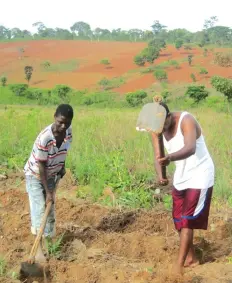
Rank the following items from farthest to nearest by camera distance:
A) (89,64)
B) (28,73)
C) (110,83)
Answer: (89,64) → (28,73) → (110,83)

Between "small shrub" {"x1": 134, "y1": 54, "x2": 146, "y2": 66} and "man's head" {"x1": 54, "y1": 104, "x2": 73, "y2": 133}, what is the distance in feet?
174

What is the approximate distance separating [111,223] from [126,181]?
1.17 m

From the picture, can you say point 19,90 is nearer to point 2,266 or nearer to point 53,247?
point 53,247

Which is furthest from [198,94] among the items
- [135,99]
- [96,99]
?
[96,99]

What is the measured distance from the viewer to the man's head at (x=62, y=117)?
4.14m

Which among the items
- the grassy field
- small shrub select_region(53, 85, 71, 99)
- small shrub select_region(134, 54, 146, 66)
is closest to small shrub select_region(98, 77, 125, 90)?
small shrub select_region(134, 54, 146, 66)

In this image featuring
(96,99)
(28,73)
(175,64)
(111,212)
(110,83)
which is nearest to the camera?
(111,212)

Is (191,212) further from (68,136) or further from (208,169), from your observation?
(68,136)

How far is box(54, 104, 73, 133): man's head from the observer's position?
4141 millimetres

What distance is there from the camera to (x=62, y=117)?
415 centimetres

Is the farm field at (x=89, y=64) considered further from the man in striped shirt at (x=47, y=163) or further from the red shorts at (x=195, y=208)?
the red shorts at (x=195, y=208)

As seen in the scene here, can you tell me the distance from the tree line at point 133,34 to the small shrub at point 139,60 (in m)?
14.8

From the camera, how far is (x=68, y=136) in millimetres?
4398

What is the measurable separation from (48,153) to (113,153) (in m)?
3.40
